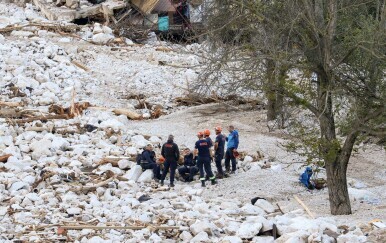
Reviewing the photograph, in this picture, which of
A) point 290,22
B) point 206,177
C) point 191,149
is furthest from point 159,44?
point 290,22

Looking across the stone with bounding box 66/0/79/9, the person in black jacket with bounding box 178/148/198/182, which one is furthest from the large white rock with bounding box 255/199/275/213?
the stone with bounding box 66/0/79/9

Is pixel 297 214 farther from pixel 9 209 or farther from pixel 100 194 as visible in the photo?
pixel 9 209

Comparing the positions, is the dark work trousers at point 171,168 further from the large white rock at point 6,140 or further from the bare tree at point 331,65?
the large white rock at point 6,140

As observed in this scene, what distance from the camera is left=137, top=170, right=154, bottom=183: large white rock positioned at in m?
15.6

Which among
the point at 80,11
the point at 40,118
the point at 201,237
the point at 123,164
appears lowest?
the point at 201,237

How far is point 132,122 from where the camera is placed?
20.7m

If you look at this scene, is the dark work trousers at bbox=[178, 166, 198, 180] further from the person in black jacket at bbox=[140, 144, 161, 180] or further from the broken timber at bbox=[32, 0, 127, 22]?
the broken timber at bbox=[32, 0, 127, 22]

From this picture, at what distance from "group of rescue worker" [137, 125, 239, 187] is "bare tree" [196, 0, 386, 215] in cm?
190

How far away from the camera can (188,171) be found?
16.1 m

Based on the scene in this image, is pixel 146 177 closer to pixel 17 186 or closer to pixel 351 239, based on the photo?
pixel 17 186

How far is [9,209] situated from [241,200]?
13.7 feet

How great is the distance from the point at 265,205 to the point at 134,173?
10.2ft

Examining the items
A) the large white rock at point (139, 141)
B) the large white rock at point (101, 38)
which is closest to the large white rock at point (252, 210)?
the large white rock at point (139, 141)

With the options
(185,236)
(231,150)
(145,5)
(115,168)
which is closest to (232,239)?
(185,236)
